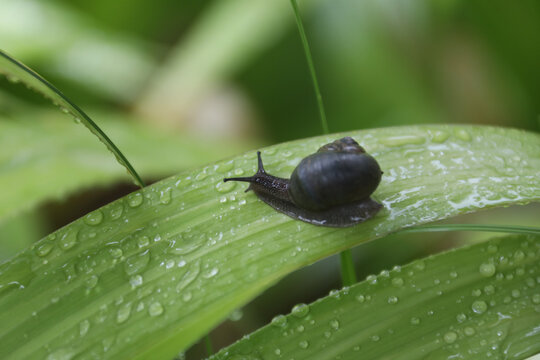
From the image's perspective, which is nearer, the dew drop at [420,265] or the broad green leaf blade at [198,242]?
the broad green leaf blade at [198,242]

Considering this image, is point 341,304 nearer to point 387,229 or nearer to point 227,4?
point 387,229

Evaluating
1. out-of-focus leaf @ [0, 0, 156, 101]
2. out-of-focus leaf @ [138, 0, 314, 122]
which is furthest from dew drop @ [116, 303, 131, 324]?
out-of-focus leaf @ [0, 0, 156, 101]

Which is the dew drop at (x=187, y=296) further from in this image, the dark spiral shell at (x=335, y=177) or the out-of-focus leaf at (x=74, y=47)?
the out-of-focus leaf at (x=74, y=47)

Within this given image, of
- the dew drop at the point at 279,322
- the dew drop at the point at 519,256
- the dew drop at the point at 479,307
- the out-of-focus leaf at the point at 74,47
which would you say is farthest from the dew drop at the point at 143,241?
the out-of-focus leaf at the point at 74,47

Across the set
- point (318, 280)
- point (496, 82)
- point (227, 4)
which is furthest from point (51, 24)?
point (496, 82)

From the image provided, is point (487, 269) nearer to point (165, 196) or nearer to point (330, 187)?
point (330, 187)

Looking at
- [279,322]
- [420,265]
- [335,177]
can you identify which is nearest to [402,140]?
[335,177]
